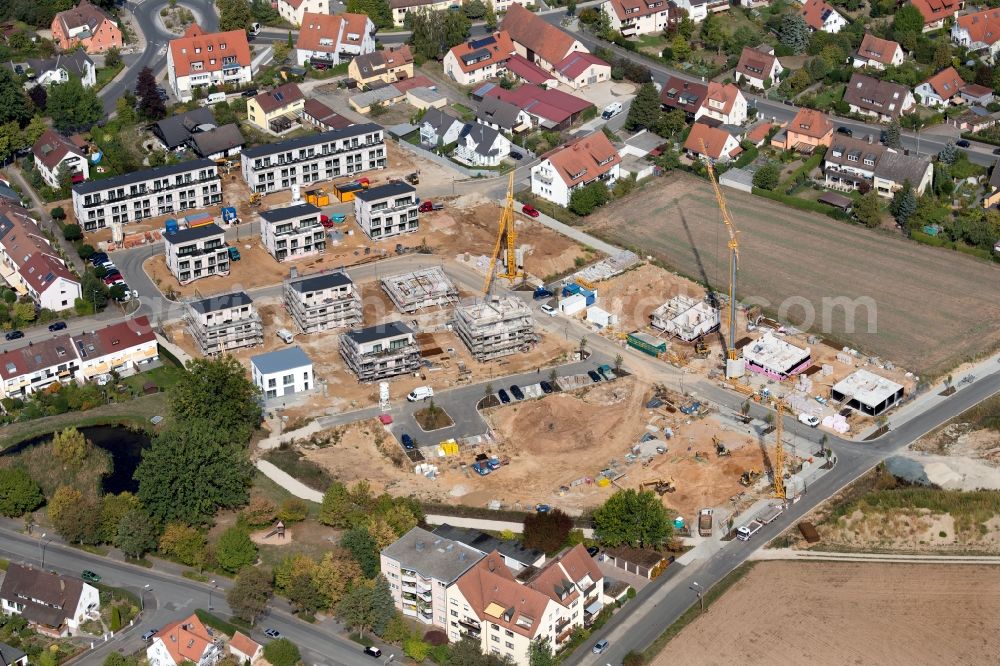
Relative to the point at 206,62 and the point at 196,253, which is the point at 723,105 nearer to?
the point at 206,62

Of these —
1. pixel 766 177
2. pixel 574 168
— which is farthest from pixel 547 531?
pixel 766 177

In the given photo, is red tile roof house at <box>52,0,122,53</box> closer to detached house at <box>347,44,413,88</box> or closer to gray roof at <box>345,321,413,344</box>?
detached house at <box>347,44,413,88</box>

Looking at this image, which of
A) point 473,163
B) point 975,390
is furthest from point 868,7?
point 975,390

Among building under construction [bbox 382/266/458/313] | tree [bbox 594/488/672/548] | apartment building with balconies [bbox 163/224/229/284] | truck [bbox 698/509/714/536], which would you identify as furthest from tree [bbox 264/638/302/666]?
apartment building with balconies [bbox 163/224/229/284]

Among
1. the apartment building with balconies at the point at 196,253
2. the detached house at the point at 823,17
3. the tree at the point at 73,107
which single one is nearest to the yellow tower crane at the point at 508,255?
the apartment building with balconies at the point at 196,253

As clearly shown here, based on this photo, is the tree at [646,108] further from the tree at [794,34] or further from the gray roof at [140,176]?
the gray roof at [140,176]

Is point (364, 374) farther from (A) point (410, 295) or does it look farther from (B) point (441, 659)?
(B) point (441, 659)
